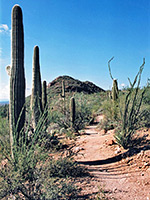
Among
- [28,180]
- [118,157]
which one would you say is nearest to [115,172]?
[118,157]

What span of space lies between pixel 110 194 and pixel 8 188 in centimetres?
188

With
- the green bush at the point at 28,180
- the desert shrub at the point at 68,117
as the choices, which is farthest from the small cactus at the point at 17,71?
the desert shrub at the point at 68,117

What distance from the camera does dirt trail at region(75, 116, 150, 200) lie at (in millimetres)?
3499

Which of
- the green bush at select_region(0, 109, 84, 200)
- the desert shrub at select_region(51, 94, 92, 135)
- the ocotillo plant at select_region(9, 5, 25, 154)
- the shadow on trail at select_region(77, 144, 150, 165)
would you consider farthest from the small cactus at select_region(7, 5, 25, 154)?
the desert shrub at select_region(51, 94, 92, 135)

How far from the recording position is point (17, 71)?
4879mm

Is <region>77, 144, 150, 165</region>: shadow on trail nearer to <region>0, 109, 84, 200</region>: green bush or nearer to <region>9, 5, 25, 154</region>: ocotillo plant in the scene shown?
<region>0, 109, 84, 200</region>: green bush

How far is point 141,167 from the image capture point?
4.49 metres

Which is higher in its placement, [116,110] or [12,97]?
[12,97]

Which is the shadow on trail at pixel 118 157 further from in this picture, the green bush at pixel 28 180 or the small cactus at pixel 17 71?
the small cactus at pixel 17 71

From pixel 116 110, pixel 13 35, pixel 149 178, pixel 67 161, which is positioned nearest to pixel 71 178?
pixel 67 161

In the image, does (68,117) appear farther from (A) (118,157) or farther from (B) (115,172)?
(B) (115,172)

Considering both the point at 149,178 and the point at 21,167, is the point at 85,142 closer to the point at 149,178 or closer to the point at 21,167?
the point at 149,178

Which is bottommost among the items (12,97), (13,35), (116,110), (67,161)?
(67,161)

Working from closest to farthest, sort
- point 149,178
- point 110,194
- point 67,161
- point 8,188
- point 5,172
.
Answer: point 8,188
point 5,172
point 110,194
point 149,178
point 67,161
